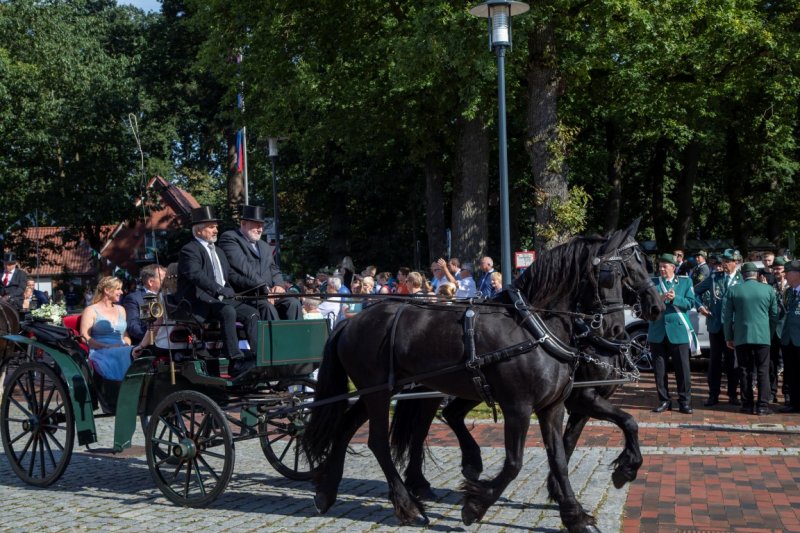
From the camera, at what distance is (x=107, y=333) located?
30.3 feet

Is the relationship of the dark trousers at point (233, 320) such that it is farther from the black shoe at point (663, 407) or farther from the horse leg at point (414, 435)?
the black shoe at point (663, 407)

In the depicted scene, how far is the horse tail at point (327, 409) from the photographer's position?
7047 mm

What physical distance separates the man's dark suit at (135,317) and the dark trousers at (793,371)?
7.59 meters

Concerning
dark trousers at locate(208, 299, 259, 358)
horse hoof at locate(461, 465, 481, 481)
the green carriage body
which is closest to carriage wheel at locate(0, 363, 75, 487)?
the green carriage body

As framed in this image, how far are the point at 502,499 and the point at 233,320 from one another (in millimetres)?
2504

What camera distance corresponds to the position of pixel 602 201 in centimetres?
3747

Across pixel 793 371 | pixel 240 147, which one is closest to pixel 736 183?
pixel 240 147

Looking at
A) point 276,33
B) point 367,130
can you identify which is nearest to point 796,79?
point 367,130

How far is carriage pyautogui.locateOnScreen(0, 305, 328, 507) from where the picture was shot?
730cm

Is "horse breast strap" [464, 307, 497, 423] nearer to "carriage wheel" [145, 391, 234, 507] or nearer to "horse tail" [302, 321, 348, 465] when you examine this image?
"horse tail" [302, 321, 348, 465]

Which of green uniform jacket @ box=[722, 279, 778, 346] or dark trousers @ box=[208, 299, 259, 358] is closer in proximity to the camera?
dark trousers @ box=[208, 299, 259, 358]

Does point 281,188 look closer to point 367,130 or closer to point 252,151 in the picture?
point 252,151

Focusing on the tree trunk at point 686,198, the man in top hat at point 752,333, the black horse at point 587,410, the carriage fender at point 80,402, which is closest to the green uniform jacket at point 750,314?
the man in top hat at point 752,333

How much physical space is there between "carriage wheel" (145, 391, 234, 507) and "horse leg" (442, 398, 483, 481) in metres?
1.74
